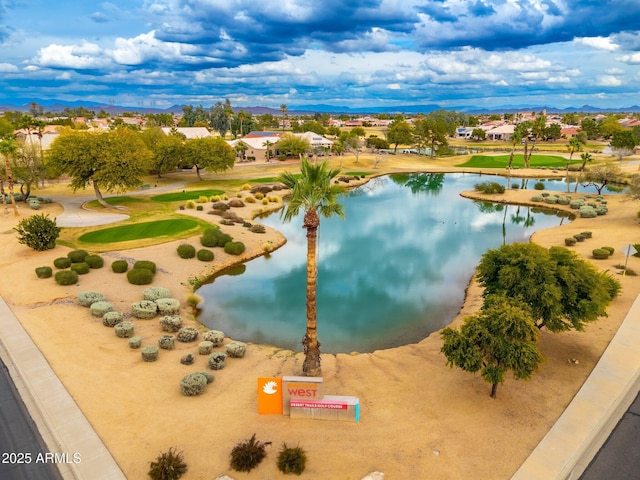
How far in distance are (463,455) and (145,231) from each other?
38.0 metres

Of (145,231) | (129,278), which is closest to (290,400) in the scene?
(129,278)

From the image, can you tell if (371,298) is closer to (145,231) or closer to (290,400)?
(290,400)

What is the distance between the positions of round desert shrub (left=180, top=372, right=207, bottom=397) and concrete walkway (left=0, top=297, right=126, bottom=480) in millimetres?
3733

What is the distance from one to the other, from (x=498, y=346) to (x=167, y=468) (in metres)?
12.9

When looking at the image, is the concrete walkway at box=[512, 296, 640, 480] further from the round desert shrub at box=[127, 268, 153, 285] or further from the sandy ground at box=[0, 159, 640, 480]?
the round desert shrub at box=[127, 268, 153, 285]

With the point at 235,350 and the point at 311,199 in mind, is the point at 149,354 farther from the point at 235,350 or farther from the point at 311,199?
the point at 311,199

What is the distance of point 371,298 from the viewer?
3192 centimetres

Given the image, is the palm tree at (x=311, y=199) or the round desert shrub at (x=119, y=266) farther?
the round desert shrub at (x=119, y=266)

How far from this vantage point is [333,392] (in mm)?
18984

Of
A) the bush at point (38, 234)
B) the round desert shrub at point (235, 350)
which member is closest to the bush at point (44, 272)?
the bush at point (38, 234)

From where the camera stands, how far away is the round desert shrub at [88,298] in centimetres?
2764

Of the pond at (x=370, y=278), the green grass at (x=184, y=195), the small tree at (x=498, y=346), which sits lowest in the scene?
the pond at (x=370, y=278)

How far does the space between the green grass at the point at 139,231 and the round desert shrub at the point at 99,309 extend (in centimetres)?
1595

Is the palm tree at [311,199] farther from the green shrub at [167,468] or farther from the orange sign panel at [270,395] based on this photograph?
the green shrub at [167,468]
